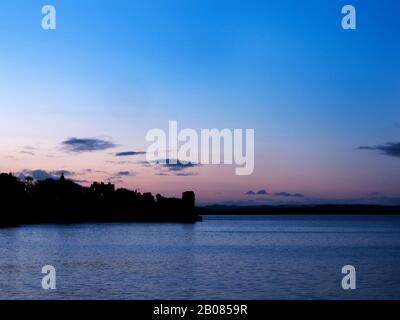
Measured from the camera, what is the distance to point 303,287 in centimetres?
5288

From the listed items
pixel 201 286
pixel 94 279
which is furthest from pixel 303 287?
pixel 94 279

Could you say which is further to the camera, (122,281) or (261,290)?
(122,281)

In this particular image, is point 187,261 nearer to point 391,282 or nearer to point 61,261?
point 61,261

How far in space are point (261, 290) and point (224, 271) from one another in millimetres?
16844

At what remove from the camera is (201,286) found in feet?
176

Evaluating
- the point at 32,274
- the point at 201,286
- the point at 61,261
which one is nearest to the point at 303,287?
the point at 201,286
